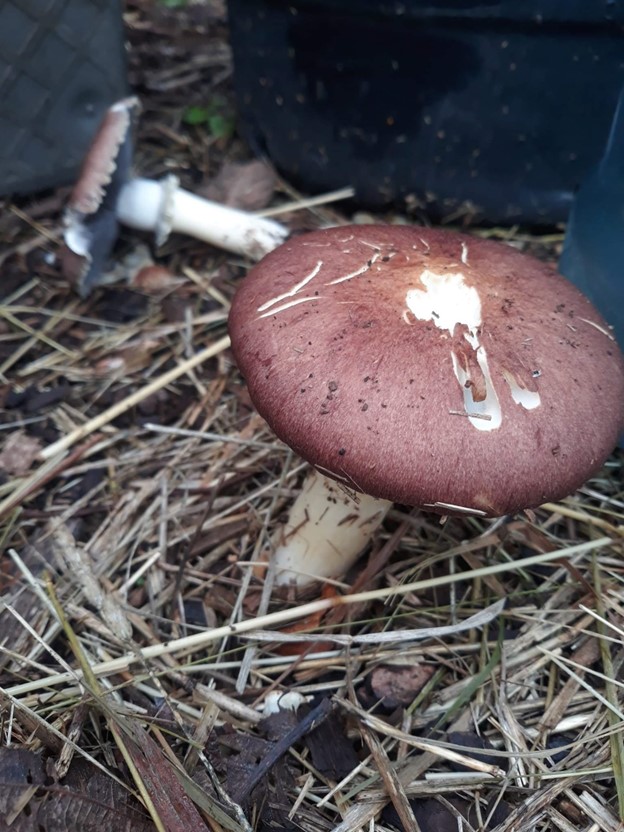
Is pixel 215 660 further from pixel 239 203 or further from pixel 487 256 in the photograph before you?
pixel 239 203

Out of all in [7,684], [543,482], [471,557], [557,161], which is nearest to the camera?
[543,482]

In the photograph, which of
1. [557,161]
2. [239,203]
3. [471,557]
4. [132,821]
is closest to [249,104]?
[239,203]

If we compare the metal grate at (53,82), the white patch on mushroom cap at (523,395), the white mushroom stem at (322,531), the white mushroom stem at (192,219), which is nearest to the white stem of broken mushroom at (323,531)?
the white mushroom stem at (322,531)

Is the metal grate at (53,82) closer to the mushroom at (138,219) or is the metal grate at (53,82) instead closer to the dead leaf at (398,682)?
the mushroom at (138,219)

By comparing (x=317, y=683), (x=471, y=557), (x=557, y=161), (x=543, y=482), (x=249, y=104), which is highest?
(x=249, y=104)

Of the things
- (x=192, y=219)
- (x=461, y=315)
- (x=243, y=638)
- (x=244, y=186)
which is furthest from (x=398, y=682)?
(x=244, y=186)

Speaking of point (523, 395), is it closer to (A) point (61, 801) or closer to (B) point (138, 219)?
(A) point (61, 801)

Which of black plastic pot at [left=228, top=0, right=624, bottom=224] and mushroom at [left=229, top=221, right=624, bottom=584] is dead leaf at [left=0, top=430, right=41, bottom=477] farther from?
black plastic pot at [left=228, top=0, right=624, bottom=224]

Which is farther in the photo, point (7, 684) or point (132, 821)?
point (7, 684)
